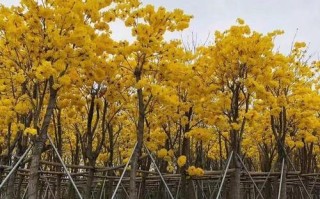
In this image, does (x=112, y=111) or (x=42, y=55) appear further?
(x=112, y=111)

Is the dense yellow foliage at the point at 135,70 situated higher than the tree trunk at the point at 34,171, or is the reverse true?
the dense yellow foliage at the point at 135,70

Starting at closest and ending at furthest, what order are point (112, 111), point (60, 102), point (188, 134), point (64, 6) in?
point (64, 6)
point (60, 102)
point (188, 134)
point (112, 111)

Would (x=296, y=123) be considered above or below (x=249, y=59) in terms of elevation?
below

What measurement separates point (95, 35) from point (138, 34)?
3.93 feet

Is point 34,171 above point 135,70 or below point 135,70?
below

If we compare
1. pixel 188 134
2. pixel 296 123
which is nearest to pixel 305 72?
pixel 296 123

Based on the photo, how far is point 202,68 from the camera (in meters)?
14.2

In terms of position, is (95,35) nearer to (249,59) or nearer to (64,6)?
(64,6)

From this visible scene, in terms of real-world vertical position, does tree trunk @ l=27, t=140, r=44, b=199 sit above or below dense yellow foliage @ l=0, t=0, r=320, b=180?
below

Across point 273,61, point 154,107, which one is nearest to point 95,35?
point 154,107

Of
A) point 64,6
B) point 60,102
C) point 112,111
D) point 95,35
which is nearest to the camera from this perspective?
point 64,6

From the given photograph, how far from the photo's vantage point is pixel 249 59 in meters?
13.1

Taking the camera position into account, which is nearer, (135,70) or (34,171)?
(34,171)

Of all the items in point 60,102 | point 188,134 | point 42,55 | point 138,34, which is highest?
point 138,34
